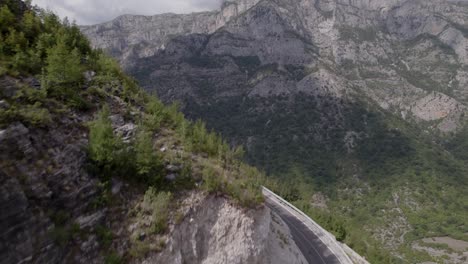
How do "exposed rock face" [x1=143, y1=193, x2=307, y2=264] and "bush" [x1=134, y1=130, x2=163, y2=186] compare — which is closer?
"exposed rock face" [x1=143, y1=193, x2=307, y2=264]

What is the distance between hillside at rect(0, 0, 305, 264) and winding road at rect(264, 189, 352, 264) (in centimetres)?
1158

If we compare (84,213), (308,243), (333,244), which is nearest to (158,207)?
(84,213)

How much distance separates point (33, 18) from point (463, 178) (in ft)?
593

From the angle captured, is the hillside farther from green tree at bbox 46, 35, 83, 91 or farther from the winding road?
the winding road

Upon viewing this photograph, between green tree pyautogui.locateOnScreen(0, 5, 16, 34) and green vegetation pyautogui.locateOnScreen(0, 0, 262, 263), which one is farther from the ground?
green tree pyautogui.locateOnScreen(0, 5, 16, 34)

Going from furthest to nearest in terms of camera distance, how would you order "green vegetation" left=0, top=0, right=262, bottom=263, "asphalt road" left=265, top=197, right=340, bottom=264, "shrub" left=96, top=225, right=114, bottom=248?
1. "asphalt road" left=265, top=197, right=340, bottom=264
2. "green vegetation" left=0, top=0, right=262, bottom=263
3. "shrub" left=96, top=225, right=114, bottom=248

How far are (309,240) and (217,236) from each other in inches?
819

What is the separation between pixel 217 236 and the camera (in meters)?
15.0

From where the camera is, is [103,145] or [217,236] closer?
[103,145]

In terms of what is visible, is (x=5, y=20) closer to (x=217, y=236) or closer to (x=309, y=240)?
(x=217, y=236)

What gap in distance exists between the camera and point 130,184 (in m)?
14.1

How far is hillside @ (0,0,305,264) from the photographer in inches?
440

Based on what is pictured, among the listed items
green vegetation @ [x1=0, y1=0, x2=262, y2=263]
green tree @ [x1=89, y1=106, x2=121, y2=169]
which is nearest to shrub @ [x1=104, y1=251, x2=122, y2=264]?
green vegetation @ [x1=0, y1=0, x2=262, y2=263]

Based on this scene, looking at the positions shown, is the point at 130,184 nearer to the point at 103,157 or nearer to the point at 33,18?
the point at 103,157
